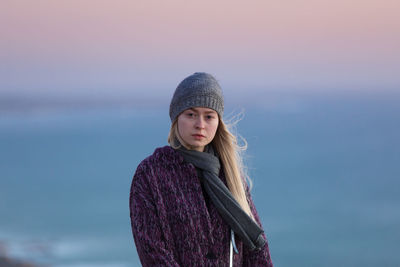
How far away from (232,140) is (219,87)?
272 mm

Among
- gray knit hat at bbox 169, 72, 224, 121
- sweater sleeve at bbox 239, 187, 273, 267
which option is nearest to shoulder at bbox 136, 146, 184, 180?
gray knit hat at bbox 169, 72, 224, 121

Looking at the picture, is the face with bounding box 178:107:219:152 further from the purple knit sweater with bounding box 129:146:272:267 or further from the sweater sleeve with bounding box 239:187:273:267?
the sweater sleeve with bounding box 239:187:273:267

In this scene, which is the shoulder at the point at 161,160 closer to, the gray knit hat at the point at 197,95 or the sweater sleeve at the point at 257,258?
the gray knit hat at the point at 197,95

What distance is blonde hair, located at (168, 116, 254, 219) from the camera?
9.04 ft

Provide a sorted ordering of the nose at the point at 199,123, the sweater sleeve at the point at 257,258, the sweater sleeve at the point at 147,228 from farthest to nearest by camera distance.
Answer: the sweater sleeve at the point at 257,258, the nose at the point at 199,123, the sweater sleeve at the point at 147,228

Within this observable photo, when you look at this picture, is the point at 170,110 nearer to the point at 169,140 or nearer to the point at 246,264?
the point at 169,140

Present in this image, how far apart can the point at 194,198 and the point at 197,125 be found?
0.34m

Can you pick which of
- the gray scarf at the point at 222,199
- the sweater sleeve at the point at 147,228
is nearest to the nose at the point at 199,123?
the gray scarf at the point at 222,199

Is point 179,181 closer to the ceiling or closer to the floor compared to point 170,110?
closer to the floor

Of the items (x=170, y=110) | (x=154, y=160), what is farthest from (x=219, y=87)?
(x=154, y=160)

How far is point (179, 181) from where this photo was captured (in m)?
2.65

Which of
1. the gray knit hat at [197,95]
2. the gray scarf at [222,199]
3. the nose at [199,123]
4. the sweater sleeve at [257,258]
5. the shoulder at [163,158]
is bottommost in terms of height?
the sweater sleeve at [257,258]

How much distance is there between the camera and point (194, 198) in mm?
2633

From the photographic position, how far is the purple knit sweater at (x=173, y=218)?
2510 mm
